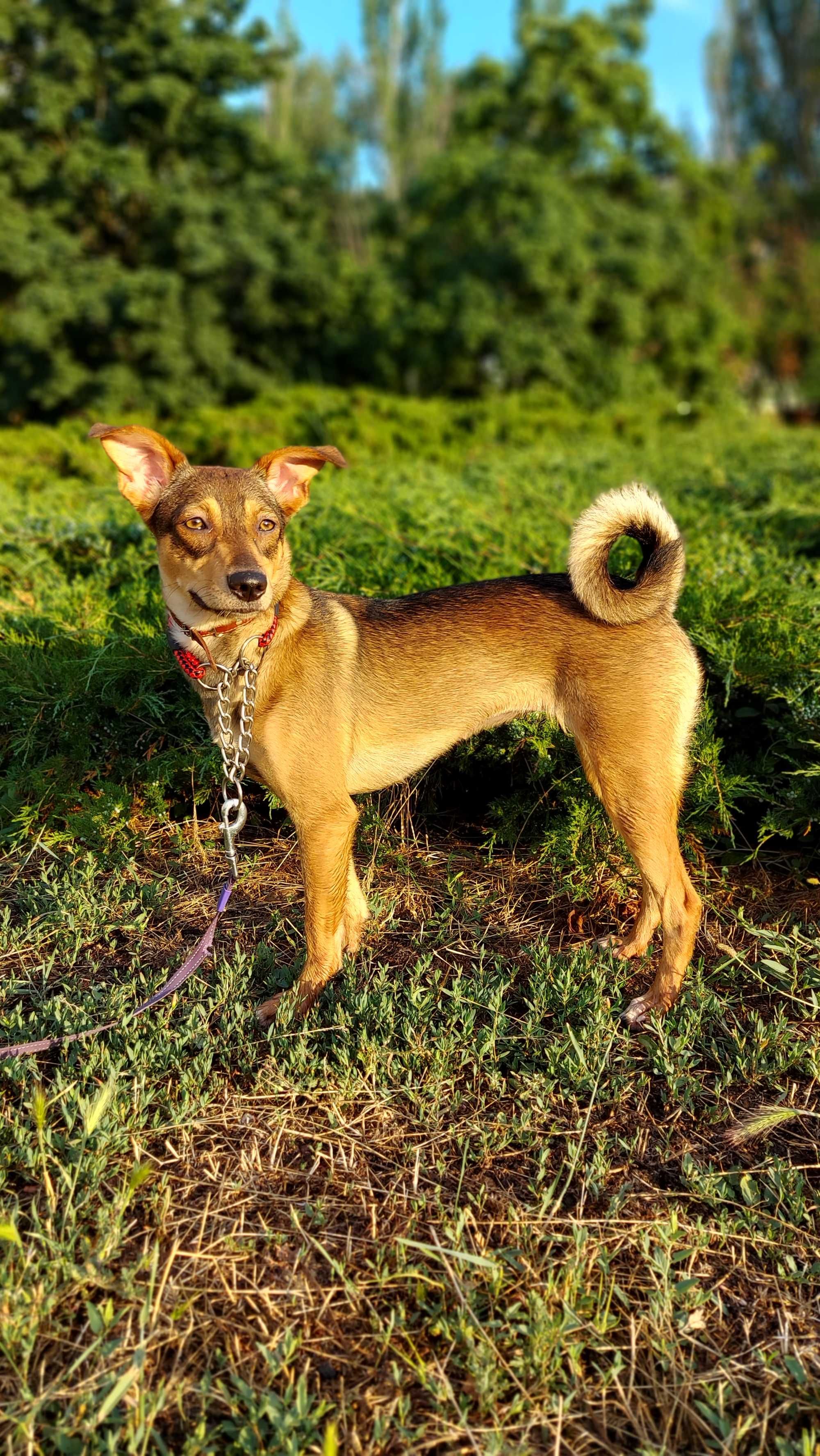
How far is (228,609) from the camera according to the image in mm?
3033

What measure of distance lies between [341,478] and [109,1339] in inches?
231

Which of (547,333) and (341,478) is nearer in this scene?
(341,478)

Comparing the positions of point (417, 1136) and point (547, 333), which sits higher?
point (547, 333)

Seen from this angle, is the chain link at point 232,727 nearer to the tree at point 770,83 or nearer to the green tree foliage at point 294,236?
the green tree foliage at point 294,236


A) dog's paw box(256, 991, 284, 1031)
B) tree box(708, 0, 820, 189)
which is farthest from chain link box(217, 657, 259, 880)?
tree box(708, 0, 820, 189)

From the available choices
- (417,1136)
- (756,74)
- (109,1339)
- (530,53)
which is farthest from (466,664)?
(756,74)

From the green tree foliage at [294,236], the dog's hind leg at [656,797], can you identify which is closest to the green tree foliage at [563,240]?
the green tree foliage at [294,236]

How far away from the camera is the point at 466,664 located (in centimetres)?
346

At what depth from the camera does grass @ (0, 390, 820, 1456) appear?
2.15m

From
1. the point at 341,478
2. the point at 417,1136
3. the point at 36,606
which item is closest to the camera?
the point at 417,1136

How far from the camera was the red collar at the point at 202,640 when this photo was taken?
3229mm

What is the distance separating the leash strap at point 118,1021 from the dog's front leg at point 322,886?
275 millimetres

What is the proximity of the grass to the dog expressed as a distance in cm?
38

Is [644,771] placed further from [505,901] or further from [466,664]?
[505,901]
